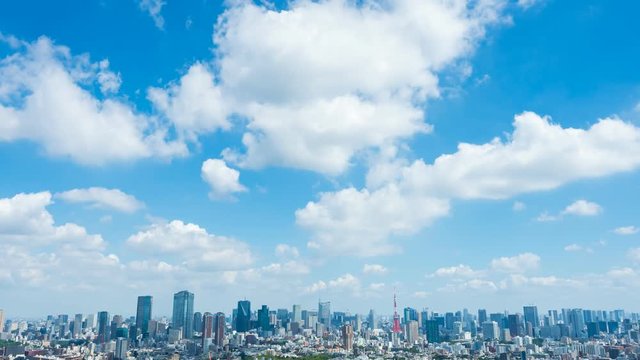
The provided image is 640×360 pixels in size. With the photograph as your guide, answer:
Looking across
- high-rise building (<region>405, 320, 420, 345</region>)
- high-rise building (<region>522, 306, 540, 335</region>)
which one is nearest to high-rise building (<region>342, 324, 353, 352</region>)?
high-rise building (<region>405, 320, 420, 345</region>)

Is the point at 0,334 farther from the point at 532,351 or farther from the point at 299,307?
the point at 532,351

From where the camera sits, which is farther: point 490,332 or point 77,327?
point 77,327

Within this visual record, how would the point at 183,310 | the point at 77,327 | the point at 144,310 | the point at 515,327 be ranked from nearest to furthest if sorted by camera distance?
the point at 515,327 → the point at 144,310 → the point at 77,327 → the point at 183,310

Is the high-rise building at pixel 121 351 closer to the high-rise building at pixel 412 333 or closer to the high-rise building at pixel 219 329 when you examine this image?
the high-rise building at pixel 219 329

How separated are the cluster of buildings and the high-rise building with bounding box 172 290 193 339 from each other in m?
0.18

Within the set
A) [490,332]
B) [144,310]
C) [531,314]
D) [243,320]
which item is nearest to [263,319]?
[243,320]

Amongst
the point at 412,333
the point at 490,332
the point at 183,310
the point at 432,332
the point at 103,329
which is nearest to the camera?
the point at 103,329

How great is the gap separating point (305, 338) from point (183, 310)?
25.7 m

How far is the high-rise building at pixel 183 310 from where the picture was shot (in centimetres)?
9075

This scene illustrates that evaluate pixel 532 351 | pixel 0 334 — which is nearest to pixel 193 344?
pixel 0 334

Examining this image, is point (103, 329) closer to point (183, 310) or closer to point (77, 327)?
point (183, 310)

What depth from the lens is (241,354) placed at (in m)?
55.9

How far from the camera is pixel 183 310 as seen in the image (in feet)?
304

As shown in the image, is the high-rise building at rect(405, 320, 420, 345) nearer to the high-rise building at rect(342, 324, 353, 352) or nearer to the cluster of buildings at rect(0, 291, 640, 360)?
the cluster of buildings at rect(0, 291, 640, 360)
